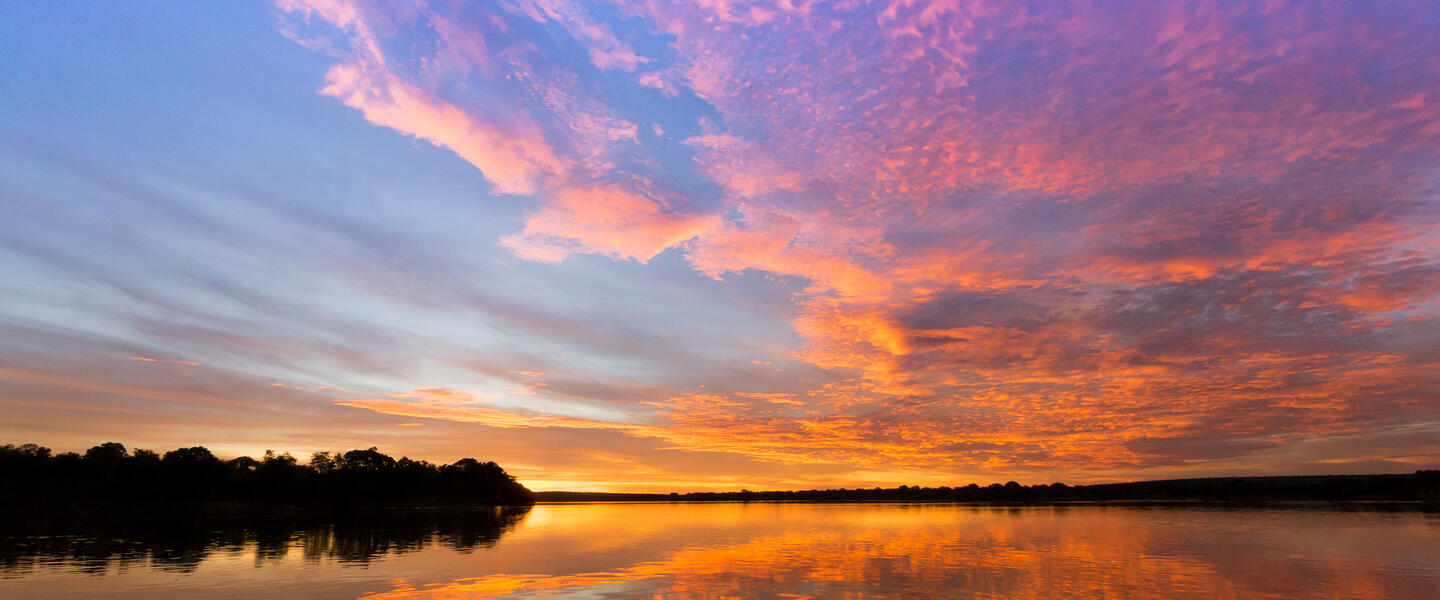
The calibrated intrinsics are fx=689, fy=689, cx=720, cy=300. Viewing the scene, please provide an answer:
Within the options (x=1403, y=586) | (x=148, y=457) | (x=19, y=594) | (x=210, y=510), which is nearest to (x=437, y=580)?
(x=19, y=594)

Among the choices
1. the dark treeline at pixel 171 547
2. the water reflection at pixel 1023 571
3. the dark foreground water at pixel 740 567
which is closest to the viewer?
the water reflection at pixel 1023 571

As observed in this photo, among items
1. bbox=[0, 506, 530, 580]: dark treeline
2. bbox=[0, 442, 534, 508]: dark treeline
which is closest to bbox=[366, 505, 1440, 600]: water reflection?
bbox=[0, 506, 530, 580]: dark treeline

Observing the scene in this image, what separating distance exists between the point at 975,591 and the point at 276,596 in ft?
114

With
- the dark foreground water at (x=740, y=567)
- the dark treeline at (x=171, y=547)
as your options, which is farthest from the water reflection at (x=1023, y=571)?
the dark treeline at (x=171, y=547)

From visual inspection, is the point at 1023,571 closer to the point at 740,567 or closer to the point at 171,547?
the point at 740,567

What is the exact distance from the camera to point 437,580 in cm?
3991

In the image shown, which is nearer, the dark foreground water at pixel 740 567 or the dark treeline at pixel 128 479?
the dark foreground water at pixel 740 567

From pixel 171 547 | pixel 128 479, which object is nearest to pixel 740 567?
pixel 171 547

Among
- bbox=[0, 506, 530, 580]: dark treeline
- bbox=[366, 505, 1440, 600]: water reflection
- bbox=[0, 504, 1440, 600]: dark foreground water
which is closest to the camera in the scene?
bbox=[366, 505, 1440, 600]: water reflection

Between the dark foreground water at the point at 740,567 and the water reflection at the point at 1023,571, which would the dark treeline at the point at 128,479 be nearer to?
the dark foreground water at the point at 740,567

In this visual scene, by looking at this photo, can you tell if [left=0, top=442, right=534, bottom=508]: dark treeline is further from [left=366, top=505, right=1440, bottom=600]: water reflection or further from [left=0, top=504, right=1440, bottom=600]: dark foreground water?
[left=366, top=505, right=1440, bottom=600]: water reflection

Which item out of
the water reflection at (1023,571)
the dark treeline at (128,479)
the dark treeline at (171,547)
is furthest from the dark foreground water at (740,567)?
the dark treeline at (128,479)

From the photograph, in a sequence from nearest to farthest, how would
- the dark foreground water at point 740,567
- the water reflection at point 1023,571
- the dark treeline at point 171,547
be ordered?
the water reflection at point 1023,571 → the dark foreground water at point 740,567 → the dark treeline at point 171,547

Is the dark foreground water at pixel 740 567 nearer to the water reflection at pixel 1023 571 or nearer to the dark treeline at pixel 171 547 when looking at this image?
the water reflection at pixel 1023 571
